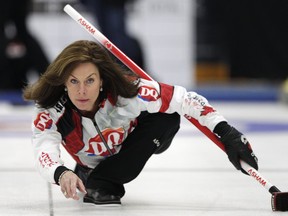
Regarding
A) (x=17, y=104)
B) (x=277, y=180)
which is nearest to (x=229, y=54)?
(x=17, y=104)

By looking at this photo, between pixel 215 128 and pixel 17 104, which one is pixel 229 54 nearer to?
pixel 17 104

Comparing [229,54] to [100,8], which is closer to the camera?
[100,8]

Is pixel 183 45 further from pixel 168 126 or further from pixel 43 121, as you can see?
pixel 43 121

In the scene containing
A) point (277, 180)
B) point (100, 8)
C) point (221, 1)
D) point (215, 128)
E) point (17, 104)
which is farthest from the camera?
point (221, 1)

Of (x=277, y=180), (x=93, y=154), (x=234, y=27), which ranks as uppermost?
(x=93, y=154)

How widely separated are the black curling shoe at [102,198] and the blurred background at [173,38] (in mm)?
6029

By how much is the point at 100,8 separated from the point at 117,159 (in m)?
6.19

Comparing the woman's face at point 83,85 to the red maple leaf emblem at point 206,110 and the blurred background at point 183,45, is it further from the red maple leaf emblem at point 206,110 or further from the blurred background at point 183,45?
the blurred background at point 183,45

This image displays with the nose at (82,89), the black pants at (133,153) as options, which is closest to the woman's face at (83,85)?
the nose at (82,89)

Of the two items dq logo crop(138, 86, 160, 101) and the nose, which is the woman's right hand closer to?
the nose

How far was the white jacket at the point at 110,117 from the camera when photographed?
2510 mm

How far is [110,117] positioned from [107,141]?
91 millimetres

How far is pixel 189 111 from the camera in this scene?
8.47 feet

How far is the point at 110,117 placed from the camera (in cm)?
256
